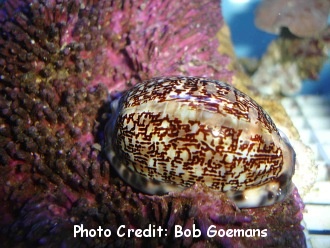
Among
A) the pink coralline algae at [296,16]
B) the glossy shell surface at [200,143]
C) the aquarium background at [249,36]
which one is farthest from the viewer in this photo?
the aquarium background at [249,36]

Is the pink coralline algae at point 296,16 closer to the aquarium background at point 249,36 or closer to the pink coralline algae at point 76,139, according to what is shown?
the aquarium background at point 249,36

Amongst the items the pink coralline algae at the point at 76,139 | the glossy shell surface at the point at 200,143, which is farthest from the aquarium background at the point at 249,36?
the glossy shell surface at the point at 200,143

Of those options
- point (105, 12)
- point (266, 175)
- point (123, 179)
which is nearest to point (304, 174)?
point (266, 175)

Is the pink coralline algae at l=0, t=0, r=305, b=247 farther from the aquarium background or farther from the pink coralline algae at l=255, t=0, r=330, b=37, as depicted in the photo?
the aquarium background

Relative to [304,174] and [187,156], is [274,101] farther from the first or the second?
[187,156]

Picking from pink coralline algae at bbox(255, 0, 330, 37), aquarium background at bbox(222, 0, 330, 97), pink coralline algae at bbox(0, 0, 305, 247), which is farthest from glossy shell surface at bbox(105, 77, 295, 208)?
aquarium background at bbox(222, 0, 330, 97)
